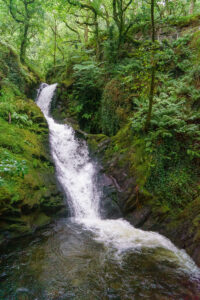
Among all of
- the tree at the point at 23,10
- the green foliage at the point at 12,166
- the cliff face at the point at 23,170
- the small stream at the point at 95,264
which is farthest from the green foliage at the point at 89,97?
the green foliage at the point at 12,166

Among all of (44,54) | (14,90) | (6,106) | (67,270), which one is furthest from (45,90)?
(67,270)

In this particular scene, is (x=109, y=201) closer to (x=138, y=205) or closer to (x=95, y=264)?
(x=138, y=205)

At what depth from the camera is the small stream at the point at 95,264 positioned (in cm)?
316

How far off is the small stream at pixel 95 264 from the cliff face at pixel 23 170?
47 centimetres

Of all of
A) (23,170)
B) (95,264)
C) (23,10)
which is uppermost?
(23,10)

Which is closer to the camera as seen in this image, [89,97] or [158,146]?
[158,146]

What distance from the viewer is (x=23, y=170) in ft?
9.07

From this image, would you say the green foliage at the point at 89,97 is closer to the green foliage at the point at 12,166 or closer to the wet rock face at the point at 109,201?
the wet rock face at the point at 109,201

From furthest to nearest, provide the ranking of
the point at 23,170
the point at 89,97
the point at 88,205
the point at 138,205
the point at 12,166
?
the point at 89,97 < the point at 88,205 < the point at 138,205 < the point at 23,170 < the point at 12,166

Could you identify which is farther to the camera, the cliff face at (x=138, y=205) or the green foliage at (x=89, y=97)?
the green foliage at (x=89, y=97)

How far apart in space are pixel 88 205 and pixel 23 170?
4220 millimetres

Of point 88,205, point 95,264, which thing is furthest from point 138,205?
point 95,264

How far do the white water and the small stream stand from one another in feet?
0.07

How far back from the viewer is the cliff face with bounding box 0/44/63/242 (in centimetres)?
441
